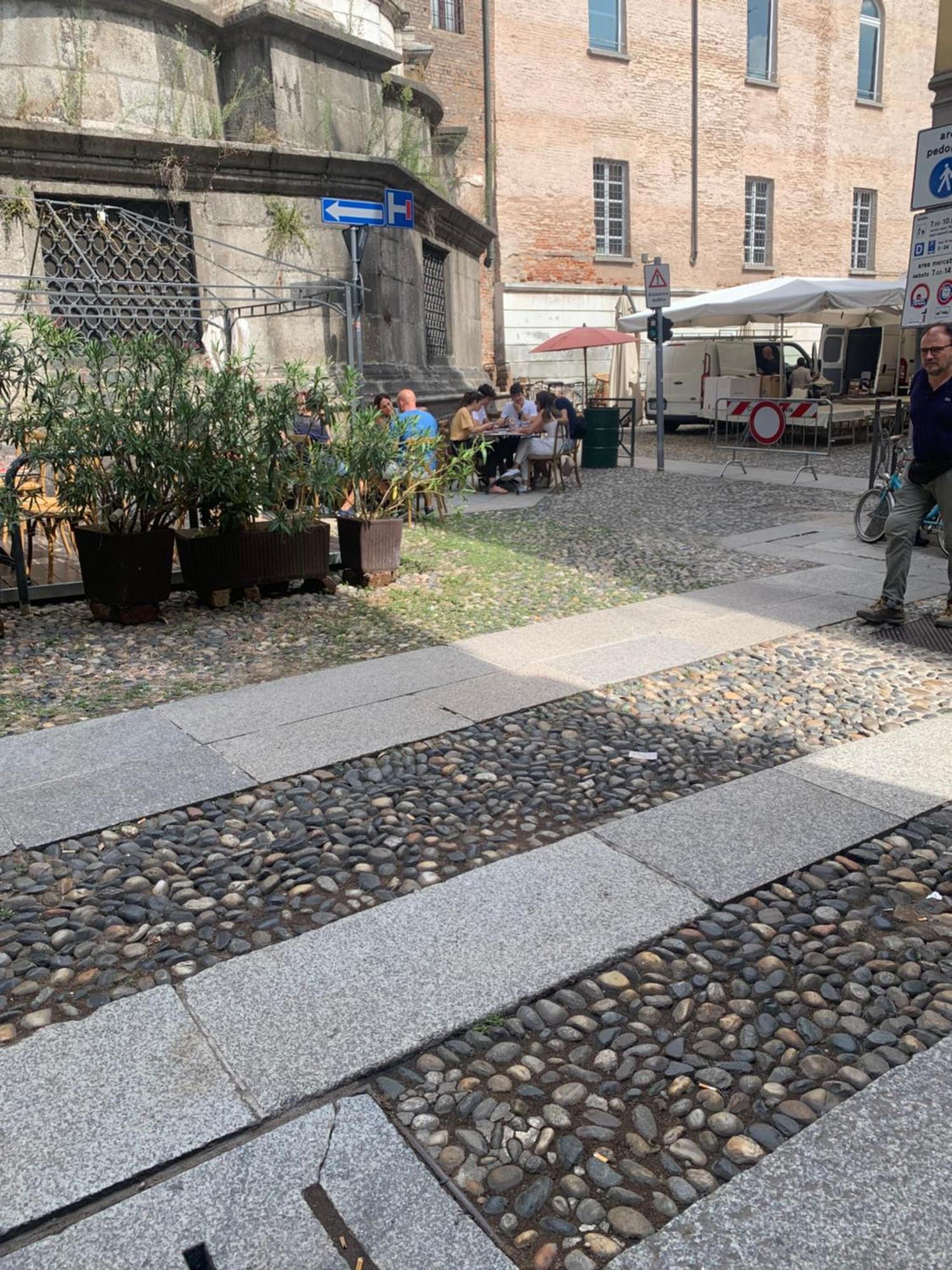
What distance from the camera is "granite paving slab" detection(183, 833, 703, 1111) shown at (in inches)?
101

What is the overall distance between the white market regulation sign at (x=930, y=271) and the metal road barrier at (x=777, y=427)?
19.8 ft

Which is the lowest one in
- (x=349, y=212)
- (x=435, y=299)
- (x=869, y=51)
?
(x=435, y=299)

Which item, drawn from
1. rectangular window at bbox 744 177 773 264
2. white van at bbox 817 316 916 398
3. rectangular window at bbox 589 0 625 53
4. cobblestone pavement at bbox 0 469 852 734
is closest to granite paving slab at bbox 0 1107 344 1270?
cobblestone pavement at bbox 0 469 852 734

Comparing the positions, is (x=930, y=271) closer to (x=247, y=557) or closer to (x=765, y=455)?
(x=247, y=557)

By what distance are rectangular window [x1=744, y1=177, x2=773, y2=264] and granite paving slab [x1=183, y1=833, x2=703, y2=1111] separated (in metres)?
29.9

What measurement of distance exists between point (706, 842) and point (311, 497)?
15.6ft

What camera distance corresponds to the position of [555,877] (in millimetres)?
3434

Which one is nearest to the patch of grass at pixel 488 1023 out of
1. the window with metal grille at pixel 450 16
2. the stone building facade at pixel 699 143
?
the stone building facade at pixel 699 143

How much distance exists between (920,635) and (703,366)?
16886 mm

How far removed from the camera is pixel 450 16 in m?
23.4

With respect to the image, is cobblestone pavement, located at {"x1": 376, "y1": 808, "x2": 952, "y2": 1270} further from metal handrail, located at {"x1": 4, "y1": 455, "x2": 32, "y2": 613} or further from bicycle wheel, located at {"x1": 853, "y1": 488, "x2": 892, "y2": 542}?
bicycle wheel, located at {"x1": 853, "y1": 488, "x2": 892, "y2": 542}

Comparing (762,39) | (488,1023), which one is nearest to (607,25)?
(762,39)

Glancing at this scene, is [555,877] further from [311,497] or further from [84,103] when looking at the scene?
[84,103]

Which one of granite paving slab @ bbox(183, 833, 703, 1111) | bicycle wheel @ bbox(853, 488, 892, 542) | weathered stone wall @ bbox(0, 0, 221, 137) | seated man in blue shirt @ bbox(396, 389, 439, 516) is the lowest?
granite paving slab @ bbox(183, 833, 703, 1111)
